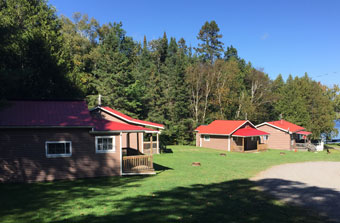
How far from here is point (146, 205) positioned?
925cm

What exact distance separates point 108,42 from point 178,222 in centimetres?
4283

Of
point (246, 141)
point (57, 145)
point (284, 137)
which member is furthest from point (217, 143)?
point (57, 145)

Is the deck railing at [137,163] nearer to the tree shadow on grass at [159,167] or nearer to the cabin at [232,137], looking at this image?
the tree shadow on grass at [159,167]

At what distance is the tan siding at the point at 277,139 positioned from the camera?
136 ft

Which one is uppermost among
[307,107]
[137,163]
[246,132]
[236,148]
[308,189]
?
[307,107]

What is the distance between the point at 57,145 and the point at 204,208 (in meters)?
10.4

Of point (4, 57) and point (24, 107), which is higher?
point (4, 57)

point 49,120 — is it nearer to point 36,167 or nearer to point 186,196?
point 36,167

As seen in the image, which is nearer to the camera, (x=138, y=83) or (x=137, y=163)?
(x=137, y=163)

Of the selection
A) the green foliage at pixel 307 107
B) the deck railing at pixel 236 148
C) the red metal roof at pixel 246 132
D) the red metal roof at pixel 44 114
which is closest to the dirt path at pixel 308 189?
the red metal roof at pixel 44 114

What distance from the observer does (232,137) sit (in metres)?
36.8

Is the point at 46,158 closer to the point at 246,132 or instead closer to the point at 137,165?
the point at 137,165

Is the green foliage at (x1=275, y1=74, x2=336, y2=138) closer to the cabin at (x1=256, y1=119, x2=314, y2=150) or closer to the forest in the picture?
Result: the forest

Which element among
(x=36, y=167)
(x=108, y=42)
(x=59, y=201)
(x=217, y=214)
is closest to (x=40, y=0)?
(x=108, y=42)
